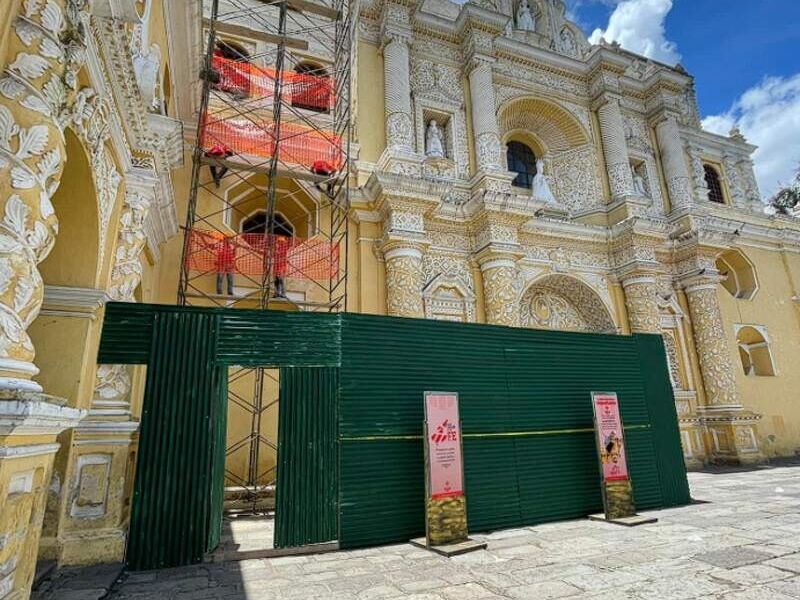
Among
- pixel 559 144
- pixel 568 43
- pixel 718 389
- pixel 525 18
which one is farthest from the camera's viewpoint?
pixel 568 43

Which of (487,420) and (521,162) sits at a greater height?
(521,162)

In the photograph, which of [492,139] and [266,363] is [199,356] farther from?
[492,139]

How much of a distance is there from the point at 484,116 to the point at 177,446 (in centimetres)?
1006

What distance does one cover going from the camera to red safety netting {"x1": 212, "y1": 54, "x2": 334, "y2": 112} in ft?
29.7

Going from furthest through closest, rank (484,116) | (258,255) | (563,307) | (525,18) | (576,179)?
(525,18), (576,179), (563,307), (484,116), (258,255)

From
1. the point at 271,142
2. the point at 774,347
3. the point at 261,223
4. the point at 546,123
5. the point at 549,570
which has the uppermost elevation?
the point at 546,123

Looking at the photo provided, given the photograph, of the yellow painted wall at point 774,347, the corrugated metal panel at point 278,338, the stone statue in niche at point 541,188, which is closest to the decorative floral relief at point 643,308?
the stone statue in niche at point 541,188

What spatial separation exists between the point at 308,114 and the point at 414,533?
8475mm

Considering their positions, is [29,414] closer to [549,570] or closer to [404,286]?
[549,570]

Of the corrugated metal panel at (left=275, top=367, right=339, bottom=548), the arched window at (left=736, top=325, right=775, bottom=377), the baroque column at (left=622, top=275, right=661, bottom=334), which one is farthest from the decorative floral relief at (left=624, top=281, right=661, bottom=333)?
the corrugated metal panel at (left=275, top=367, right=339, bottom=548)

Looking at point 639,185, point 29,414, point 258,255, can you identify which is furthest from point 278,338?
point 639,185

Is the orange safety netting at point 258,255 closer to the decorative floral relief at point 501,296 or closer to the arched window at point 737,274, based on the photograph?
the decorative floral relief at point 501,296

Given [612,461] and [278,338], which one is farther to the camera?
[612,461]

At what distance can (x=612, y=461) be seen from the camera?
19.4ft
